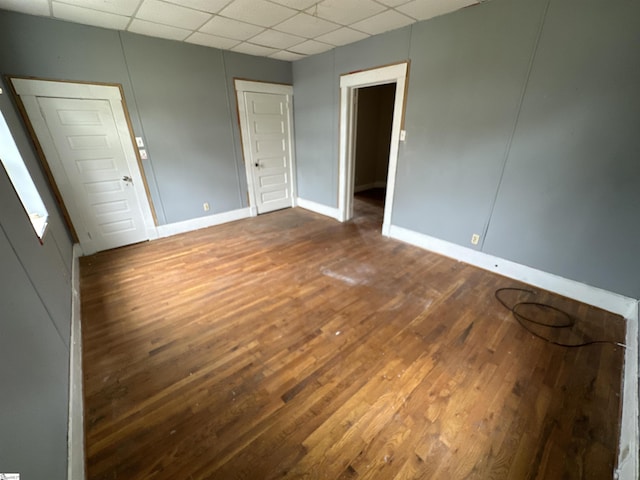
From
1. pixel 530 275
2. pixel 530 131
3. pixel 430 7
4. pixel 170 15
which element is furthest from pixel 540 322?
pixel 170 15

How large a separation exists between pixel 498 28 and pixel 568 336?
276cm

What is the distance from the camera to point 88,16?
2.52 meters

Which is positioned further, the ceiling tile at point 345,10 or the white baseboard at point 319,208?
the white baseboard at point 319,208

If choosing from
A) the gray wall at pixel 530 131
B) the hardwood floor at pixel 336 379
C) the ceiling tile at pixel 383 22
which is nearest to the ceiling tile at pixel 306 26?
the ceiling tile at pixel 383 22

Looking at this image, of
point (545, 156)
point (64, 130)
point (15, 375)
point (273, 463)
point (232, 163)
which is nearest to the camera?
point (15, 375)

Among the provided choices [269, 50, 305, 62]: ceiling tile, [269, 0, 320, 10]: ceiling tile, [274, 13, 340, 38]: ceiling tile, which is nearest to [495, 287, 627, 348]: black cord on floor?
[269, 0, 320, 10]: ceiling tile

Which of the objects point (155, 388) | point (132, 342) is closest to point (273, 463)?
point (155, 388)

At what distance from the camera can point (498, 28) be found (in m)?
2.28

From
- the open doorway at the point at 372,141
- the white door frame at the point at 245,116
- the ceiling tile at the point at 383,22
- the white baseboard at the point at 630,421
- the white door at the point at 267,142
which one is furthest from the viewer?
the open doorway at the point at 372,141

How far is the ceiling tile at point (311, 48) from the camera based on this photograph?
339 centimetres

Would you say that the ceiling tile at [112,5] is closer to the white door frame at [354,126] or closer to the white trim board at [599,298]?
the white door frame at [354,126]

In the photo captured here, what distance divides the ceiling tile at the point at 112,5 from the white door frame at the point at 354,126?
2.48 m

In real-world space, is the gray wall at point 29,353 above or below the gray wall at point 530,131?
below

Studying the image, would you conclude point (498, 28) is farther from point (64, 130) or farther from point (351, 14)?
point (64, 130)
